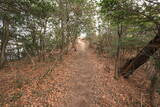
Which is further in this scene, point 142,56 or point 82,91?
point 142,56

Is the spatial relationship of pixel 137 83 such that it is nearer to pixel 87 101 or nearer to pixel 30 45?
pixel 87 101

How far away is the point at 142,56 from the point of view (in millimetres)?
6461

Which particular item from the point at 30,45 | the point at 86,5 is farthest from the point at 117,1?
the point at 30,45

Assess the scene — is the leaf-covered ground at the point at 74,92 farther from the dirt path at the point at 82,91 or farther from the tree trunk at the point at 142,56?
the tree trunk at the point at 142,56

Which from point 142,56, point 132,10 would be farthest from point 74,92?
point 132,10

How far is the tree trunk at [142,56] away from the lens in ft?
18.2

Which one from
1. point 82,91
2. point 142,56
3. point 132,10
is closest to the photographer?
point 132,10

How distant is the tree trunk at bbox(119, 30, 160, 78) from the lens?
555cm

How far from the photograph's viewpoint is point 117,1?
4223 millimetres

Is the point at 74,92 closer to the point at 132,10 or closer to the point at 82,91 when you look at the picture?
the point at 82,91

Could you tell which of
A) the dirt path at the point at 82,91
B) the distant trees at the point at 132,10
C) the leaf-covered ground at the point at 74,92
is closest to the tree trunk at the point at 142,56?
the leaf-covered ground at the point at 74,92

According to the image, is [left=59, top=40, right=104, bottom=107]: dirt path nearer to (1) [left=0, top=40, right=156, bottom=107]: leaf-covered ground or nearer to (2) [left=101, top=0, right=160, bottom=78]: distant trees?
(1) [left=0, top=40, right=156, bottom=107]: leaf-covered ground

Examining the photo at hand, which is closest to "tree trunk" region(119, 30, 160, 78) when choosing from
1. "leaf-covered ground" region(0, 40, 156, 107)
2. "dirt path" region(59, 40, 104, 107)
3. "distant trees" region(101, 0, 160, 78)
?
"leaf-covered ground" region(0, 40, 156, 107)

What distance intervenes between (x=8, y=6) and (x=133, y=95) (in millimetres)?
8176
